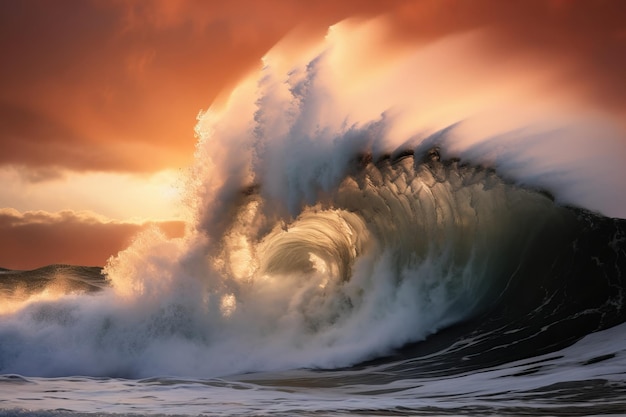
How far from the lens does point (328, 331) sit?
51.8 ft

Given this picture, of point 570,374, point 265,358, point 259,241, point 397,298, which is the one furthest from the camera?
point 259,241

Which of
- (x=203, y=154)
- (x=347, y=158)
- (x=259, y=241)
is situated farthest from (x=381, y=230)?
(x=203, y=154)

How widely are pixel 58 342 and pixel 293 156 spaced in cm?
704

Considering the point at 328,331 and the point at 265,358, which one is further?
the point at 328,331

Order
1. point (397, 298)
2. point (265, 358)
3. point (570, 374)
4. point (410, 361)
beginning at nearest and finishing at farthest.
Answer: point (570, 374) < point (410, 361) < point (265, 358) < point (397, 298)

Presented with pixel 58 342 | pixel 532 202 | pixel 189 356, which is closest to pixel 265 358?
pixel 189 356

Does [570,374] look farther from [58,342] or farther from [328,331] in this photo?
[58,342]

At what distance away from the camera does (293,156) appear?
1675cm

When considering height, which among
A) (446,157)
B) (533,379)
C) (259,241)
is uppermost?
(446,157)

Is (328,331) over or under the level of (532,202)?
under

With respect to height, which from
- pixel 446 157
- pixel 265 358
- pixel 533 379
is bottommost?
pixel 533 379

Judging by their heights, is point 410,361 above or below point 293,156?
below

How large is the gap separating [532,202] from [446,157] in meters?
2.49

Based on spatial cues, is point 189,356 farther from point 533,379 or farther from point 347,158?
point 533,379
